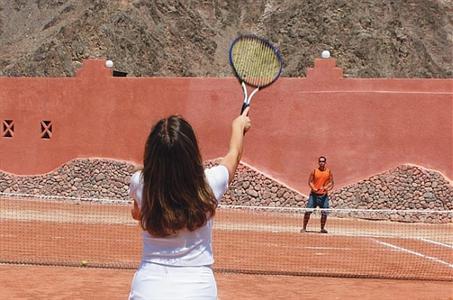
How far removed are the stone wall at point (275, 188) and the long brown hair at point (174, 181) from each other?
57.1 feet

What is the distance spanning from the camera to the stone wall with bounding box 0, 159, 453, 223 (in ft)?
66.0

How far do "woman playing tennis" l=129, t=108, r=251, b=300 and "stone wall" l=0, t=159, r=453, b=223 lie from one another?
1738 cm

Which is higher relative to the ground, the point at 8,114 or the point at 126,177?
the point at 8,114

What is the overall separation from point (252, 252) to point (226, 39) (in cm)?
3284

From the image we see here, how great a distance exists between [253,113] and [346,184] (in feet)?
10.5

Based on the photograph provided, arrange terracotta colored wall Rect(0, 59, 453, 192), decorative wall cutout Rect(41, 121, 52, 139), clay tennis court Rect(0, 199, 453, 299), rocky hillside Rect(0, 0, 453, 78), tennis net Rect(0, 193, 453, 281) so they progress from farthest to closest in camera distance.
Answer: rocky hillside Rect(0, 0, 453, 78) < decorative wall cutout Rect(41, 121, 52, 139) < terracotta colored wall Rect(0, 59, 453, 192) < tennis net Rect(0, 193, 453, 281) < clay tennis court Rect(0, 199, 453, 299)

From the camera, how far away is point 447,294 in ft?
30.9

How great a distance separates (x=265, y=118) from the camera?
71.1 ft

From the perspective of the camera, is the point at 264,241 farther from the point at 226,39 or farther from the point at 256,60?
the point at 226,39

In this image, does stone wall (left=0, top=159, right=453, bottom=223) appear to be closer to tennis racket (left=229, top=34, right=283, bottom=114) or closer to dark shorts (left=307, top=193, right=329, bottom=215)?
dark shorts (left=307, top=193, right=329, bottom=215)

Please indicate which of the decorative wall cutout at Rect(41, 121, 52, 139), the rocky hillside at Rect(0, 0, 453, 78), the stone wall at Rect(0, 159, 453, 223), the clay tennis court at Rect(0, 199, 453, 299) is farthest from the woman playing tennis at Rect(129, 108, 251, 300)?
the rocky hillside at Rect(0, 0, 453, 78)

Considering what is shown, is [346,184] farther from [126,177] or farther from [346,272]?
[346,272]

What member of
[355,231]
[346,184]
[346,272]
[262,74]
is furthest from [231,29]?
[262,74]

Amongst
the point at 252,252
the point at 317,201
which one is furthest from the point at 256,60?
the point at 317,201
